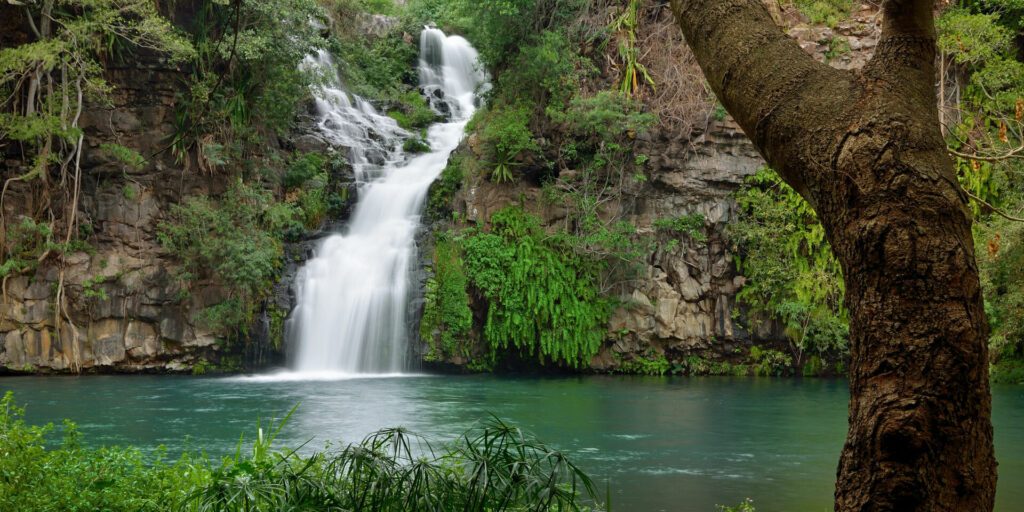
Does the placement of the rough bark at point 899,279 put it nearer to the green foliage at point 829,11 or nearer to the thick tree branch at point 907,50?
the thick tree branch at point 907,50

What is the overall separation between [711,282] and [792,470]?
1121 centimetres

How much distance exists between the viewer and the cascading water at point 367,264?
742 inches

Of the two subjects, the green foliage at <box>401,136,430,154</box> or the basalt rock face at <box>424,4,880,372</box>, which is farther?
the green foliage at <box>401,136,430,154</box>

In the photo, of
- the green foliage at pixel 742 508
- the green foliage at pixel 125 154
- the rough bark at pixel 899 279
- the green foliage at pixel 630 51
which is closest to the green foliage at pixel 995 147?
the green foliage at pixel 630 51

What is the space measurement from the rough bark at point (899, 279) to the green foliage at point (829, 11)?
13.5 m

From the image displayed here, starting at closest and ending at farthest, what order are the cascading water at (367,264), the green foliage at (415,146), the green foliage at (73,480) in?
the green foliage at (73,480) < the cascading water at (367,264) < the green foliage at (415,146)

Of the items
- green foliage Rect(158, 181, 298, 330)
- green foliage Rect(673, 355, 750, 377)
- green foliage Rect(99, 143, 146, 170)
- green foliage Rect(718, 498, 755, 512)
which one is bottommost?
green foliage Rect(718, 498, 755, 512)

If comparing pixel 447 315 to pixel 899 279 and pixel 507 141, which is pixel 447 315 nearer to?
pixel 507 141

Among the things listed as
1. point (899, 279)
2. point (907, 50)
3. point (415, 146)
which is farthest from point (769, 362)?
point (899, 279)

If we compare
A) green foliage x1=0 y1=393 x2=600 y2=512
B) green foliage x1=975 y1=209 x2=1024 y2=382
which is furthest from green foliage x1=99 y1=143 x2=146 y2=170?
green foliage x1=975 y1=209 x2=1024 y2=382

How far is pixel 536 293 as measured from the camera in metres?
19.5

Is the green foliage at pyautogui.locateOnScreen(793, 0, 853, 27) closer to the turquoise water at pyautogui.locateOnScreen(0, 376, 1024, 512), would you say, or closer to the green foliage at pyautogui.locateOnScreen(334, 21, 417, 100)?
the turquoise water at pyautogui.locateOnScreen(0, 376, 1024, 512)

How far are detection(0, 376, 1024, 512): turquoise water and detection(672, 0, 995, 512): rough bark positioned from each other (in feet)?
17.9

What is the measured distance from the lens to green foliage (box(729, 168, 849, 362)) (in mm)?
19375
